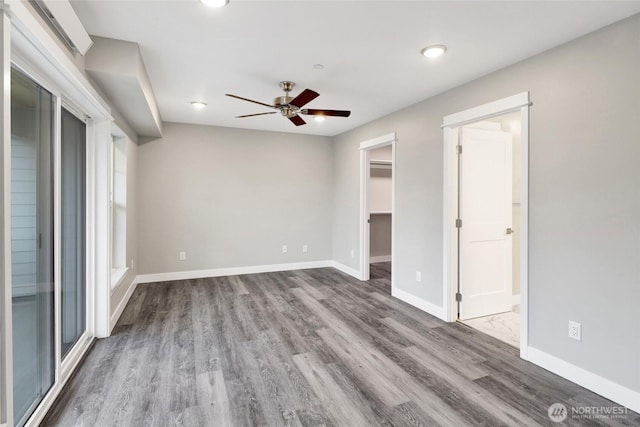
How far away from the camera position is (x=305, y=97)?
273cm

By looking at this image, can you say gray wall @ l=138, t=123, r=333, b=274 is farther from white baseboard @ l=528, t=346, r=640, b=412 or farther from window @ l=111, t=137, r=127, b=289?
white baseboard @ l=528, t=346, r=640, b=412

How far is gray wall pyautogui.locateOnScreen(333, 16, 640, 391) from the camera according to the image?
202 centimetres

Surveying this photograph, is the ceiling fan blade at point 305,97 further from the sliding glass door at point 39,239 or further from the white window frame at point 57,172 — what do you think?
the sliding glass door at point 39,239

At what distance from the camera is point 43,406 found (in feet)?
6.22

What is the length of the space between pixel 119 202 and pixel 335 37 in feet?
10.6

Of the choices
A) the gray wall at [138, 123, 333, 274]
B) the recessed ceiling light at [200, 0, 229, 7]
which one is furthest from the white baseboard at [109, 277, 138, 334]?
the recessed ceiling light at [200, 0, 229, 7]

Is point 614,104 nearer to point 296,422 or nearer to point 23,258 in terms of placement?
point 296,422

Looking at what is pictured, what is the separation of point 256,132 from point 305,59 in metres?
2.99

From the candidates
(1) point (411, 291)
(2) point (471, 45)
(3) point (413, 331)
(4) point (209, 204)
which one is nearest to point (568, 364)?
(3) point (413, 331)

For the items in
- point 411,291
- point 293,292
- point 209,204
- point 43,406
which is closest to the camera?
point 43,406

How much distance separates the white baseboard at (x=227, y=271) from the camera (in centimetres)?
496

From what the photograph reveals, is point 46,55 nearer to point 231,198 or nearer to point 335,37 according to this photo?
point 335,37

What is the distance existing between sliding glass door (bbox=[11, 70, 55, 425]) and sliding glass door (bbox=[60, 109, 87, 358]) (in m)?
0.31

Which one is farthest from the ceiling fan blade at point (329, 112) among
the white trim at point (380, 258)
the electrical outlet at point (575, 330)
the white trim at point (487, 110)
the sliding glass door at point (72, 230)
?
the white trim at point (380, 258)
